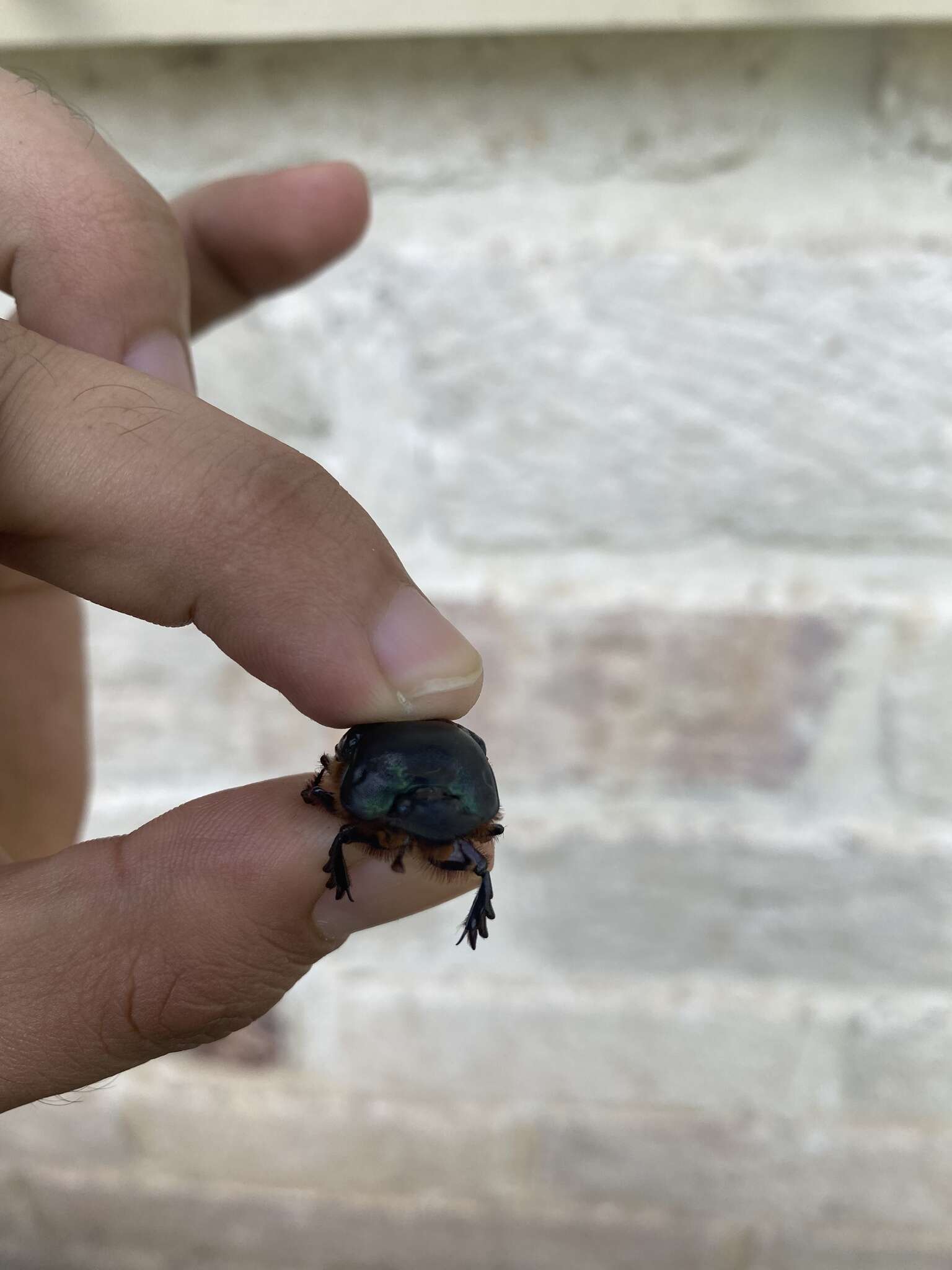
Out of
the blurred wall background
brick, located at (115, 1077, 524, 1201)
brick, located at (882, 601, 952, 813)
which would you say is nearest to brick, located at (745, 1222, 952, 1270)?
the blurred wall background

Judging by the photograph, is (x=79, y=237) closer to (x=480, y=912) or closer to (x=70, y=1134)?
(x=480, y=912)

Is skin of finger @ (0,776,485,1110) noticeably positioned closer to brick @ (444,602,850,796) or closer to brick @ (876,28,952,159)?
brick @ (444,602,850,796)

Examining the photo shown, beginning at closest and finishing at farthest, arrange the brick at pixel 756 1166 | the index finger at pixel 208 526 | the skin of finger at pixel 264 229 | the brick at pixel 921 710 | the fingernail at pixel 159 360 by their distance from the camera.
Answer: the index finger at pixel 208 526 < the fingernail at pixel 159 360 < the skin of finger at pixel 264 229 < the brick at pixel 921 710 < the brick at pixel 756 1166

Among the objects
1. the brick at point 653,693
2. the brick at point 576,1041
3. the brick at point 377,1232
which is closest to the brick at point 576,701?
the brick at point 653,693

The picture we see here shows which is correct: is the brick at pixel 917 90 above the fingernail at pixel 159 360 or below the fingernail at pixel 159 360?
above

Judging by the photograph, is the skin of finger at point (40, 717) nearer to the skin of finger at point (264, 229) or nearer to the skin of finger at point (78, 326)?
the skin of finger at point (78, 326)

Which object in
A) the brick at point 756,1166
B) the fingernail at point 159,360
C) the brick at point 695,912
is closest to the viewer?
the fingernail at point 159,360

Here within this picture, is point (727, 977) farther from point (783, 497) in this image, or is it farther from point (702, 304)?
point (702, 304)

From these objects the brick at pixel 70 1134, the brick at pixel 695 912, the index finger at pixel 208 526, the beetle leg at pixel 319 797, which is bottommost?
the brick at pixel 70 1134
